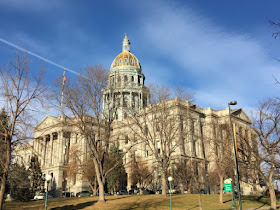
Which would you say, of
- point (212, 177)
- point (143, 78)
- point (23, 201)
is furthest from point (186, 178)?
point (143, 78)

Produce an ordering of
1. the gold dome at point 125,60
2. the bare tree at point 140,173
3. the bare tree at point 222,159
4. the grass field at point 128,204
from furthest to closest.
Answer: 1. the gold dome at point 125,60
2. the bare tree at point 140,173
3. the bare tree at point 222,159
4. the grass field at point 128,204

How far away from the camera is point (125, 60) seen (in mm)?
104125

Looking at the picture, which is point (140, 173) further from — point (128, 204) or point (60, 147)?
point (128, 204)

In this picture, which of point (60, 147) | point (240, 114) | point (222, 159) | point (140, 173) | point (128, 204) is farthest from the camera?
point (240, 114)

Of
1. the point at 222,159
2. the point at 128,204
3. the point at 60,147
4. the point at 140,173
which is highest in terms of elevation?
the point at 60,147

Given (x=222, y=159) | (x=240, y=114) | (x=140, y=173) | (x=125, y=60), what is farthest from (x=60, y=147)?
(x=222, y=159)

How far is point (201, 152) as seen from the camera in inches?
2709

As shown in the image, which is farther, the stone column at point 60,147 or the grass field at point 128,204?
the stone column at point 60,147

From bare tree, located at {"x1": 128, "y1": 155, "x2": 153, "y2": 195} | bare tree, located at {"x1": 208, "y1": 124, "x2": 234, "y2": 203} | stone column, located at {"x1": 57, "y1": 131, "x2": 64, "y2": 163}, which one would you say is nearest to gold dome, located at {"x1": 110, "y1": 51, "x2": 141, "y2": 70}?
stone column, located at {"x1": 57, "y1": 131, "x2": 64, "y2": 163}

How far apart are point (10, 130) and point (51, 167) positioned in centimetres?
5823

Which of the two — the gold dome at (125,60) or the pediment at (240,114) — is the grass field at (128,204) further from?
the gold dome at (125,60)

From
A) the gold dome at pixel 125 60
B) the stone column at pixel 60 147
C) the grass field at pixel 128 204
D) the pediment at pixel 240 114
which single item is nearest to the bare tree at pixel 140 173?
the stone column at pixel 60 147

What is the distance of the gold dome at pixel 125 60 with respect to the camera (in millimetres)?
103625

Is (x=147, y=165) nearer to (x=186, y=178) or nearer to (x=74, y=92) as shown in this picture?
(x=186, y=178)
